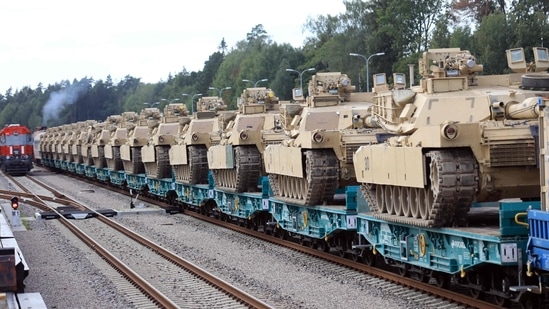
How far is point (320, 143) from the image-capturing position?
21188mm

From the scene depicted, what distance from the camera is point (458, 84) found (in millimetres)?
17656

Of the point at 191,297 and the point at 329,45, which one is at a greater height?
the point at 329,45

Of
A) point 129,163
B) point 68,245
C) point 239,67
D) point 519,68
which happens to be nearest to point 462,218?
point 519,68

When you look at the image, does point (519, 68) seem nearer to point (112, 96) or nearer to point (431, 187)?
point (431, 187)

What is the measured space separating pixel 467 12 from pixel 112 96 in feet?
327

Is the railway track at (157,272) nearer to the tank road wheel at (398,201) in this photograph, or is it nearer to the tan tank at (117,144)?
the tank road wheel at (398,201)

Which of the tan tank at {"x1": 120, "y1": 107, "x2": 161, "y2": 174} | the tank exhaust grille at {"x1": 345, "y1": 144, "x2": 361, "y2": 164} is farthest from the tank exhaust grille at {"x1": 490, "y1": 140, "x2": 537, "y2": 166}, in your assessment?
the tan tank at {"x1": 120, "y1": 107, "x2": 161, "y2": 174}

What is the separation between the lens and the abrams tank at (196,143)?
112 feet

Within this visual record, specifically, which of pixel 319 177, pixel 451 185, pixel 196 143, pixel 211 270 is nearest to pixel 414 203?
pixel 451 185

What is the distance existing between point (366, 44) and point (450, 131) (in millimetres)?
72874

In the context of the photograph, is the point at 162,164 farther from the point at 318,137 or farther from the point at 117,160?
the point at 318,137

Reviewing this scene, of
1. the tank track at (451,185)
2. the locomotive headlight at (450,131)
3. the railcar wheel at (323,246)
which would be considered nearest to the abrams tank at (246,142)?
the railcar wheel at (323,246)

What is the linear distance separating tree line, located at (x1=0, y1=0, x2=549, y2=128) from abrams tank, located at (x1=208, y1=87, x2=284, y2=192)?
30.2 m

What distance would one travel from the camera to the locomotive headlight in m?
14.6
